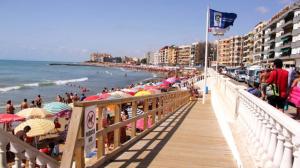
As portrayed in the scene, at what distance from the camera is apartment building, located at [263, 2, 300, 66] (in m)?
65.4

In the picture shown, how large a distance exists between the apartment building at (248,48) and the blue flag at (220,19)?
11271cm

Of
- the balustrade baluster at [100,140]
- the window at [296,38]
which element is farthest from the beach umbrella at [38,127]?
the window at [296,38]

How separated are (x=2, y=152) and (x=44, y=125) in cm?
896

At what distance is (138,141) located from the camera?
741 cm

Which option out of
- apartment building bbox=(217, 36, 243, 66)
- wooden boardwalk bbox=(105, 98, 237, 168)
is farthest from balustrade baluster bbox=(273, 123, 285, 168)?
apartment building bbox=(217, 36, 243, 66)

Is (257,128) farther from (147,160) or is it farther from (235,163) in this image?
(147,160)

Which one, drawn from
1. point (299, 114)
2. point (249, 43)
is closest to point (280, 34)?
point (249, 43)

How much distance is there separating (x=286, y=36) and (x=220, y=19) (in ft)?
188

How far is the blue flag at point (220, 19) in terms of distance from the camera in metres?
21.6

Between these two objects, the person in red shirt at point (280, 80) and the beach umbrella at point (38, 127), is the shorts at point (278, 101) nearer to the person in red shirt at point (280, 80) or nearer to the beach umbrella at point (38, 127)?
the person in red shirt at point (280, 80)

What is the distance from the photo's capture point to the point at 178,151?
6719mm

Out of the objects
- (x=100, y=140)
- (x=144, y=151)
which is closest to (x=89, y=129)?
(x=100, y=140)

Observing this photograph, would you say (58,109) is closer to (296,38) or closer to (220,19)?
(220,19)

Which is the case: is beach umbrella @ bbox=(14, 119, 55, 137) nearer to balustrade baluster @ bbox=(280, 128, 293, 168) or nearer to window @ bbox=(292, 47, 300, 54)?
balustrade baluster @ bbox=(280, 128, 293, 168)
